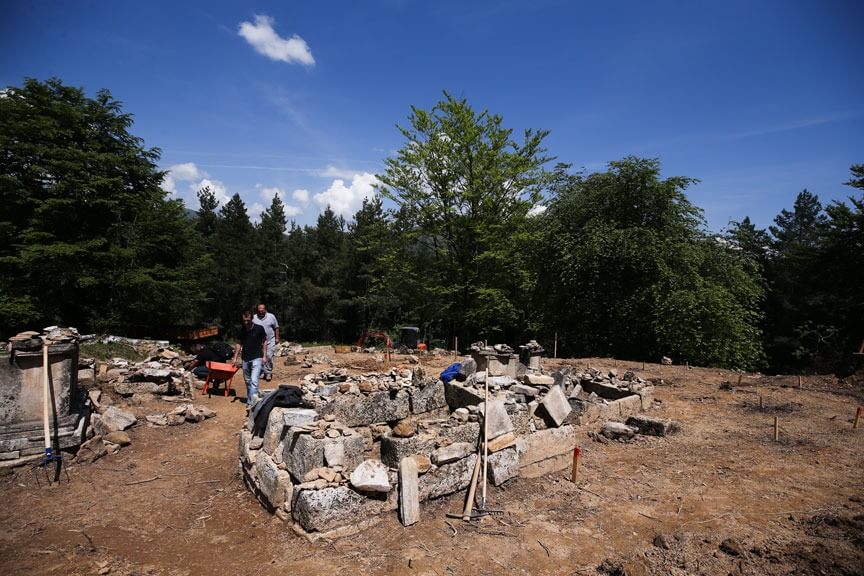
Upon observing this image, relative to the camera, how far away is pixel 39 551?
161 inches

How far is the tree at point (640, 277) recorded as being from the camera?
18203 mm

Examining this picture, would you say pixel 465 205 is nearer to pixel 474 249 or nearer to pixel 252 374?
pixel 474 249

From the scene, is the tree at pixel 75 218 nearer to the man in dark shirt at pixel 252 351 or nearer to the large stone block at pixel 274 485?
the man in dark shirt at pixel 252 351

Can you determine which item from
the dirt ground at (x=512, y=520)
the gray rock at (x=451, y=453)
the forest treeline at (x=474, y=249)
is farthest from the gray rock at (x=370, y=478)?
the forest treeline at (x=474, y=249)

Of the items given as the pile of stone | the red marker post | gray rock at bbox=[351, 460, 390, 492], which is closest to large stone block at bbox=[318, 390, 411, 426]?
gray rock at bbox=[351, 460, 390, 492]

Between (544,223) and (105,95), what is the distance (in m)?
22.8

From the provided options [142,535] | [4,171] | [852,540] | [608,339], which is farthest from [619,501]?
[4,171]

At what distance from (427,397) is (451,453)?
2.43 meters

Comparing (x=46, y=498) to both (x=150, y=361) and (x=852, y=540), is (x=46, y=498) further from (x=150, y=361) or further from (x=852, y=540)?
(x=852, y=540)

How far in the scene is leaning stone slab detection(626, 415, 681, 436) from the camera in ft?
26.2

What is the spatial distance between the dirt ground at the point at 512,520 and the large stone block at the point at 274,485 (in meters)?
0.23

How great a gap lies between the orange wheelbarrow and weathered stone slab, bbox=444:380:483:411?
493 centimetres

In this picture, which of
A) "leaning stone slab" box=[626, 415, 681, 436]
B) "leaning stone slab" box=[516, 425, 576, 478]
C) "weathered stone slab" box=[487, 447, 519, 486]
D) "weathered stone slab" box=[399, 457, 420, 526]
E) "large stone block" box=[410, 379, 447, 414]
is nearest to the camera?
"weathered stone slab" box=[399, 457, 420, 526]

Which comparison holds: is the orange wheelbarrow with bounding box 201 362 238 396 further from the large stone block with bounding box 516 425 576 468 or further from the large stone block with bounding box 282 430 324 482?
the large stone block with bounding box 516 425 576 468
